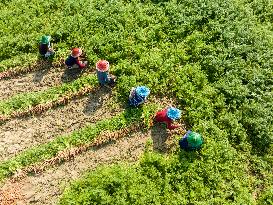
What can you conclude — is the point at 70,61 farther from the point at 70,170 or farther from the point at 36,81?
the point at 70,170

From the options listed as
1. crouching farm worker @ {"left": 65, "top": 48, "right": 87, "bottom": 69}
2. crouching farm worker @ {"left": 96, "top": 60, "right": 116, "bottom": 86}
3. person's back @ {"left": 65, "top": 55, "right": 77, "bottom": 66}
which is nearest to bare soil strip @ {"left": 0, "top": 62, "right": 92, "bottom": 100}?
crouching farm worker @ {"left": 65, "top": 48, "right": 87, "bottom": 69}

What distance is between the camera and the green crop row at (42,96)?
1539cm

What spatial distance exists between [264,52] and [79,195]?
27.5 ft

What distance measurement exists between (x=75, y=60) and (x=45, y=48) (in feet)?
4.13

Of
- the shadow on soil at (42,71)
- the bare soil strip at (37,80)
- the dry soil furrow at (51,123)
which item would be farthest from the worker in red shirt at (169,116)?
the shadow on soil at (42,71)

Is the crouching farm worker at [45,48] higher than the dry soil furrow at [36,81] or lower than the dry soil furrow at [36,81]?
higher

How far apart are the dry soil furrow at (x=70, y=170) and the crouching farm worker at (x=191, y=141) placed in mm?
1370

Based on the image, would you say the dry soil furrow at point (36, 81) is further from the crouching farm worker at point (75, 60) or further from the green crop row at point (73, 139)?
the green crop row at point (73, 139)

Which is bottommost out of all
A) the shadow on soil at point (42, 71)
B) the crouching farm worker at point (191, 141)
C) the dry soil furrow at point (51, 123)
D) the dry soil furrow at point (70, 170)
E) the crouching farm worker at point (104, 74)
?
the dry soil furrow at point (70, 170)

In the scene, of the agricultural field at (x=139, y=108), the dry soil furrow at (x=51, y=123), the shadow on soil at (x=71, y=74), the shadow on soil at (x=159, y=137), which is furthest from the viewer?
the shadow on soil at (x=71, y=74)

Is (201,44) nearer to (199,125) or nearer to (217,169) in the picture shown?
(199,125)

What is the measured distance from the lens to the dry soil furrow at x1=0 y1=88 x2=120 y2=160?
14.8 meters

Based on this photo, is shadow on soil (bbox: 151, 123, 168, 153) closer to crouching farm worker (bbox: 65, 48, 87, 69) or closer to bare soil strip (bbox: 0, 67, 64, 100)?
crouching farm worker (bbox: 65, 48, 87, 69)

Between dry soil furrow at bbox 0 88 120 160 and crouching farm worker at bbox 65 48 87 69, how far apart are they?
1.26 meters
